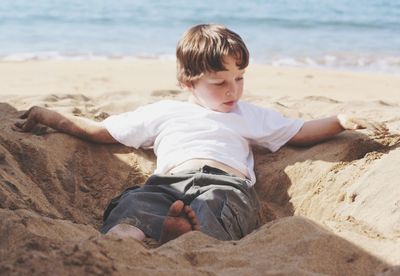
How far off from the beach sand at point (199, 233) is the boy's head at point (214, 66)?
21.2 inches

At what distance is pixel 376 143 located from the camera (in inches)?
138

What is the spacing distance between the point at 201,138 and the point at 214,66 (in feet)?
1.29

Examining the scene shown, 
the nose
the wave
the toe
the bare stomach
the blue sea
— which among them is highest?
the nose

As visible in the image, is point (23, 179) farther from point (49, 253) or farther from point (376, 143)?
point (376, 143)

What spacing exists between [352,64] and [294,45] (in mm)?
1705

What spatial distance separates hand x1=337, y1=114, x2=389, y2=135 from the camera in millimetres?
3451

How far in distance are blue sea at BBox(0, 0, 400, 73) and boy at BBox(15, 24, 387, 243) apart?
5259 millimetres

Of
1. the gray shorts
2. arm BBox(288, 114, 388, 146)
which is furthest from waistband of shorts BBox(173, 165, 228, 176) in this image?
arm BBox(288, 114, 388, 146)

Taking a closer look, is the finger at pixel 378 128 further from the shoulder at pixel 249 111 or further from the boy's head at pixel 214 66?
the boy's head at pixel 214 66

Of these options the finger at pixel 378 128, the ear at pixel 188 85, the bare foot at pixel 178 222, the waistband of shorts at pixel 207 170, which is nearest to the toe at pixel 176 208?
the bare foot at pixel 178 222

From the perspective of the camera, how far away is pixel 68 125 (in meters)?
3.75

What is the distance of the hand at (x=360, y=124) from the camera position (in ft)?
11.3

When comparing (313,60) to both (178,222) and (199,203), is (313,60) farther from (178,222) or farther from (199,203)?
A: (178,222)

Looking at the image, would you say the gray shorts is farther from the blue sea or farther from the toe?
the blue sea
